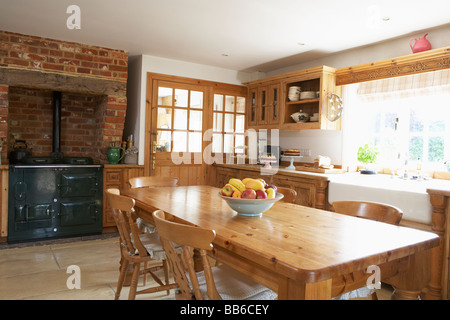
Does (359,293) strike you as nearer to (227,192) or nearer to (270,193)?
A: (270,193)

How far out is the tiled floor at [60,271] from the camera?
8.75ft

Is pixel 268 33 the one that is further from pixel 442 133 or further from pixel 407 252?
pixel 407 252

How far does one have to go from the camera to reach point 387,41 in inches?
149

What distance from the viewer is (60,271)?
315cm

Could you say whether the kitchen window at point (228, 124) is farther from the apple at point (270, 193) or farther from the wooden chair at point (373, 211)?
the apple at point (270, 193)

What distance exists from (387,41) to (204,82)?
247 cm

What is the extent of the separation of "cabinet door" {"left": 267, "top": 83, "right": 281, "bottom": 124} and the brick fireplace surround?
1980 mm

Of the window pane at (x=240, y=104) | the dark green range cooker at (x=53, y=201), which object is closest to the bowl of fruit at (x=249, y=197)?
the dark green range cooker at (x=53, y=201)

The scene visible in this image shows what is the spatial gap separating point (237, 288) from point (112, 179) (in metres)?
3.16

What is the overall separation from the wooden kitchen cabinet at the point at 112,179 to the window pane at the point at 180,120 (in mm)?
815

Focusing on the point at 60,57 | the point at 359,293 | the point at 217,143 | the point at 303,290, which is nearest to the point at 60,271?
the point at 60,57

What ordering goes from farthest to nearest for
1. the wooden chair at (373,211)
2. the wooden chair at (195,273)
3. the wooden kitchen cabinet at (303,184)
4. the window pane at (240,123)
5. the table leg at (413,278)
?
the window pane at (240,123) < the wooden kitchen cabinet at (303,184) < the wooden chair at (373,211) < the table leg at (413,278) < the wooden chair at (195,273)

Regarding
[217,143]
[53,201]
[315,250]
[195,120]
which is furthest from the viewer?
[217,143]
